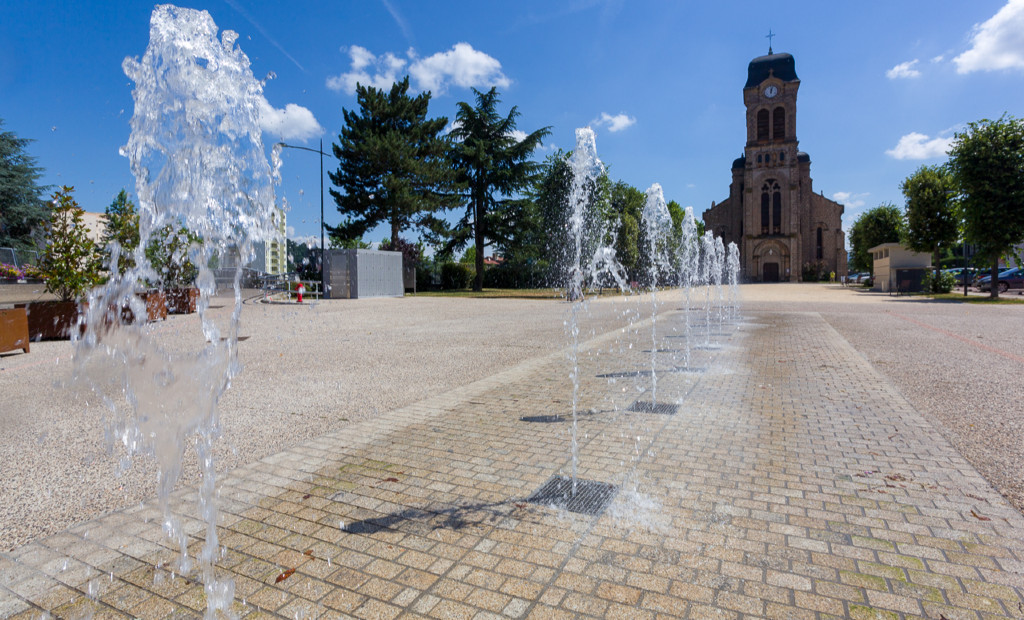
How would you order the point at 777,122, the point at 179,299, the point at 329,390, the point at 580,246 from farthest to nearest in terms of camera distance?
the point at 777,122 < the point at 580,246 < the point at 179,299 < the point at 329,390

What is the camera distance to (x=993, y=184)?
85.9 feet

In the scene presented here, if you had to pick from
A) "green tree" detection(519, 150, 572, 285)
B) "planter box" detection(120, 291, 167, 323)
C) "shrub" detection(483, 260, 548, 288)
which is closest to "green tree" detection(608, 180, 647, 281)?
"green tree" detection(519, 150, 572, 285)

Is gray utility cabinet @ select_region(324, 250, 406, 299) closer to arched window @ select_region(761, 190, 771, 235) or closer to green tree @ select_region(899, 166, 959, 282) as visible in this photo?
green tree @ select_region(899, 166, 959, 282)

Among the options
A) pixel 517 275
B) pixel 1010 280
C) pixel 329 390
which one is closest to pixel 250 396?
pixel 329 390

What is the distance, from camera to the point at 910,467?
4.04 m

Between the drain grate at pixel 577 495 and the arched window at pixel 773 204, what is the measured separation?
81608mm

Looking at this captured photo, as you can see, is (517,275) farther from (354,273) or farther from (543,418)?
(543,418)

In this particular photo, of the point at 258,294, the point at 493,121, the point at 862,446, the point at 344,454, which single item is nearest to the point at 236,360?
the point at 344,454

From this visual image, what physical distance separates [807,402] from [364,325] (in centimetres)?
1169

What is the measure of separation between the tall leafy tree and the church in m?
46.3

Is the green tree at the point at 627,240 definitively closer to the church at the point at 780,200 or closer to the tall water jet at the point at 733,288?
the tall water jet at the point at 733,288

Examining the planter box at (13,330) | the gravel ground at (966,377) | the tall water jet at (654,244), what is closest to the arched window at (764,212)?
the tall water jet at (654,244)

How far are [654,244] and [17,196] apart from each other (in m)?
46.1

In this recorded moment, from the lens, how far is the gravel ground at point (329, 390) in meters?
3.80
